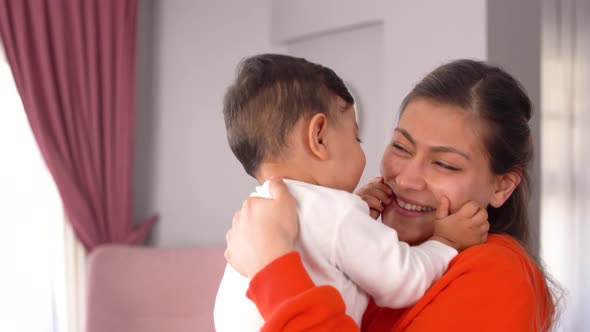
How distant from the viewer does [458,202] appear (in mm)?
1627

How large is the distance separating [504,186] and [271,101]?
2.13ft

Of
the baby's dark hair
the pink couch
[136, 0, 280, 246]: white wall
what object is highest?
the baby's dark hair

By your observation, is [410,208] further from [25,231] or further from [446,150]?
[25,231]

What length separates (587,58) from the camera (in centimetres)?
464

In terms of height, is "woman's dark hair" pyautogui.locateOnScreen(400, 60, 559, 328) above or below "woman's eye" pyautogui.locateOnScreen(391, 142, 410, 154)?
above

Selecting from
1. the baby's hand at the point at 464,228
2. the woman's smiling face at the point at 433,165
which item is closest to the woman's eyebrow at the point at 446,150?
the woman's smiling face at the point at 433,165

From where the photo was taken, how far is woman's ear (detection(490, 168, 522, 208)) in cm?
172

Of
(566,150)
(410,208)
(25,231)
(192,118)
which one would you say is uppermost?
(410,208)

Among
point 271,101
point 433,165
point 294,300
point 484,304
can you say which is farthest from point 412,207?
point 294,300

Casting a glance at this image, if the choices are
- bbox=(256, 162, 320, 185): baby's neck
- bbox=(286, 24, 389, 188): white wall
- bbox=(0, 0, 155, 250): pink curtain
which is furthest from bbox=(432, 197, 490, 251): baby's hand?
bbox=(0, 0, 155, 250): pink curtain

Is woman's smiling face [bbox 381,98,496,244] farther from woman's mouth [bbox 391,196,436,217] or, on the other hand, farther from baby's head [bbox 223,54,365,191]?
baby's head [bbox 223,54,365,191]

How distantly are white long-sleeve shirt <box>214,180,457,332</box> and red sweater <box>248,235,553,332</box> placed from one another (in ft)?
0.19

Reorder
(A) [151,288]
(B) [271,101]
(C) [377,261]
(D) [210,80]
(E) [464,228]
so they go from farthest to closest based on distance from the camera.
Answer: (D) [210,80] → (A) [151,288] → (E) [464,228] → (B) [271,101] → (C) [377,261]

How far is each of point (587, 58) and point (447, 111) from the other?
338 cm
